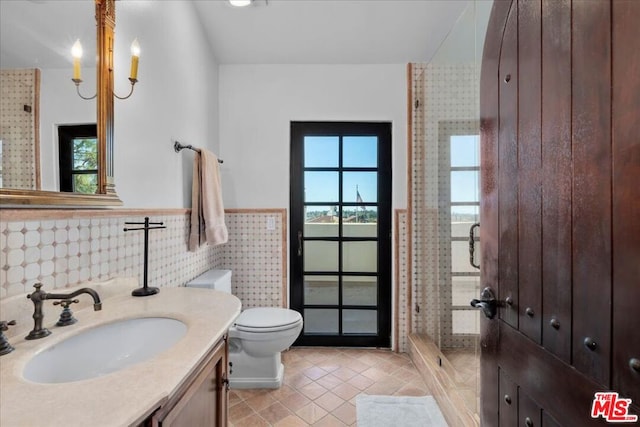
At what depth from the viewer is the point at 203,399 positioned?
3.06 ft

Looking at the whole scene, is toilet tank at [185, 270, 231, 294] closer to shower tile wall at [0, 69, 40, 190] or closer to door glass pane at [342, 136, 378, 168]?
shower tile wall at [0, 69, 40, 190]

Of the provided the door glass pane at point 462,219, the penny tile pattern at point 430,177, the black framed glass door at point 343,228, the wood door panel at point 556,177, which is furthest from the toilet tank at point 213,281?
the wood door panel at point 556,177

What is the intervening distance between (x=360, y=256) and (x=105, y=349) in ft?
6.49

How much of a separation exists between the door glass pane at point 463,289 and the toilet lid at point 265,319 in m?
1.07

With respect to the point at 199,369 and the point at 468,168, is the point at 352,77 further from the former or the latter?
the point at 199,369

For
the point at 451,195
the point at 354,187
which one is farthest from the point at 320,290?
the point at 451,195

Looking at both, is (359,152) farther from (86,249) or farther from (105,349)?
(105,349)

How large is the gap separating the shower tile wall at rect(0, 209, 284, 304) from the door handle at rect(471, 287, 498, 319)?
1473mm

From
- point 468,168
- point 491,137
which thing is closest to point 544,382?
point 491,137

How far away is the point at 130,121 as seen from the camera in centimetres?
144

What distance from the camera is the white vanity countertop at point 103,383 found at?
540 millimetres

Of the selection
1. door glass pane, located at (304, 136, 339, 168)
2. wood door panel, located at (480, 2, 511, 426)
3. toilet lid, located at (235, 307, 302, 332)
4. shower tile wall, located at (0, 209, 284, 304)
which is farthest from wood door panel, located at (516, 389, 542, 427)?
door glass pane, located at (304, 136, 339, 168)

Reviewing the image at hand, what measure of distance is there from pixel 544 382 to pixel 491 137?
793 mm

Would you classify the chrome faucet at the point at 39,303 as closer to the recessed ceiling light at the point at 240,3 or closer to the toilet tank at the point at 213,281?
the toilet tank at the point at 213,281
